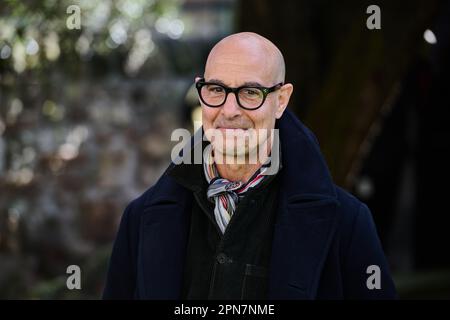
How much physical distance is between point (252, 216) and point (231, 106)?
1.21ft

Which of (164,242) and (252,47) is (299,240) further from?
(252,47)

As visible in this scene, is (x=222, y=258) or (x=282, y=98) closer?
(x=222, y=258)

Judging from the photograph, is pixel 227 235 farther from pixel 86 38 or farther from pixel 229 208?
pixel 86 38

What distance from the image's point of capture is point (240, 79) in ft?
8.24

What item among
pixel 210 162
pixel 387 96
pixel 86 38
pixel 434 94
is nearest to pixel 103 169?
pixel 86 38

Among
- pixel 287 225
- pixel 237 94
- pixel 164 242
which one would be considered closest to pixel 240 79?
pixel 237 94

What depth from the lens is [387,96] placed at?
16.8ft

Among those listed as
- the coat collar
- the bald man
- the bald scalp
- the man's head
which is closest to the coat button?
the bald man

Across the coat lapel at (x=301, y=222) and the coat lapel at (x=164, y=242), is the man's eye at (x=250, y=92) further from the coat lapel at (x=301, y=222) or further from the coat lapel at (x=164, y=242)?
the coat lapel at (x=164, y=242)

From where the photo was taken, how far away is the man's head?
2521 millimetres

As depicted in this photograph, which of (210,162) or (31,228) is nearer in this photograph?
(210,162)

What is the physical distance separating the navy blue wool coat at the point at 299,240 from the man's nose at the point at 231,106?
0.27 m

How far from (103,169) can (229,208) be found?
26.3 ft

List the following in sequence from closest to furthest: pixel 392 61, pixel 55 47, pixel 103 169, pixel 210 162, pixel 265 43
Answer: pixel 265 43, pixel 210 162, pixel 392 61, pixel 55 47, pixel 103 169
